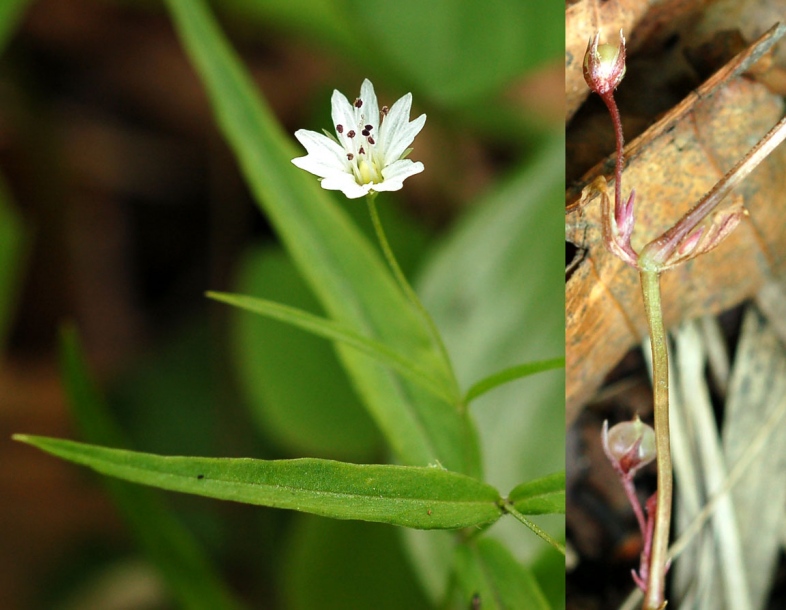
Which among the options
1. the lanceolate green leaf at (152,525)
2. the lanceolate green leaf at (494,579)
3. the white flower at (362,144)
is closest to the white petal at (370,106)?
the white flower at (362,144)

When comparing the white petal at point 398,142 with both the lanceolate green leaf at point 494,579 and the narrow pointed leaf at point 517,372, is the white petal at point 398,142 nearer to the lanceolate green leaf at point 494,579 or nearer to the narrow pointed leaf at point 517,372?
the narrow pointed leaf at point 517,372

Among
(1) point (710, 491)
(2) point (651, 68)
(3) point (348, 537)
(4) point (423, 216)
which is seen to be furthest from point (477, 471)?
(4) point (423, 216)

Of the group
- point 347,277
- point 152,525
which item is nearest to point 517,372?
point 347,277

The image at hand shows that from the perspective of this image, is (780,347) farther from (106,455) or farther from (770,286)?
(106,455)

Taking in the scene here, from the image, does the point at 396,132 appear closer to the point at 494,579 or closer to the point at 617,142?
the point at 617,142

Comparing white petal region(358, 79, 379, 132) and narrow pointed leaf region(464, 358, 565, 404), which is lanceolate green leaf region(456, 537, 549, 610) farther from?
white petal region(358, 79, 379, 132)
